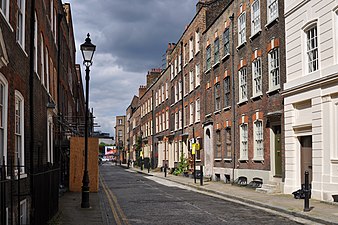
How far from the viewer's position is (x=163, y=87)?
5469cm

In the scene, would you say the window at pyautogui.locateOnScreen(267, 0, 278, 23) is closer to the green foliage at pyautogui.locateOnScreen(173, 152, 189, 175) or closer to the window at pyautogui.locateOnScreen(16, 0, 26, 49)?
the window at pyautogui.locateOnScreen(16, 0, 26, 49)

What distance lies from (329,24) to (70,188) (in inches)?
545

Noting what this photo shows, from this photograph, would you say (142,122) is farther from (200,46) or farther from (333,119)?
(333,119)

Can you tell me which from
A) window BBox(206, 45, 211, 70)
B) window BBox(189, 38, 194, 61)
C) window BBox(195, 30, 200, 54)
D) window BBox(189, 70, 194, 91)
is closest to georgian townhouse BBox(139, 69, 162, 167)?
window BBox(189, 70, 194, 91)

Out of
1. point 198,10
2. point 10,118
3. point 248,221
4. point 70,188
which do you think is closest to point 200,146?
point 198,10

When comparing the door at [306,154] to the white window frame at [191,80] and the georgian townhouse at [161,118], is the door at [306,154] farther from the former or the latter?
the georgian townhouse at [161,118]

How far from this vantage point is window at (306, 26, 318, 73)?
1802 cm

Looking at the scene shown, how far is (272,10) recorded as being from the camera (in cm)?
2255

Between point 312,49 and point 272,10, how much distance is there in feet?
16.5

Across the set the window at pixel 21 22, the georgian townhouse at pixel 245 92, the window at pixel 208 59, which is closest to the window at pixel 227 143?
the georgian townhouse at pixel 245 92

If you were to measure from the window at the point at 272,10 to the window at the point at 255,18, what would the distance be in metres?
1.37

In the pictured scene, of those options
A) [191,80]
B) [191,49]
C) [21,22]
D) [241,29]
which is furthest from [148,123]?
[21,22]

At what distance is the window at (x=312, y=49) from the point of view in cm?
1802

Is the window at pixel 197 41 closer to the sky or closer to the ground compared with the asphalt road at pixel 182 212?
closer to the sky
